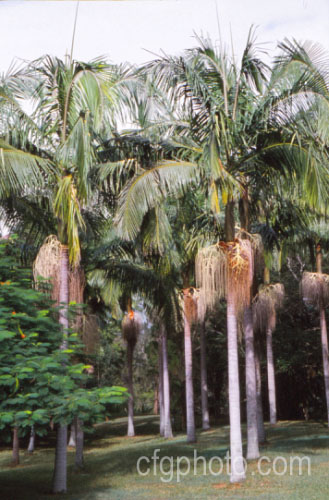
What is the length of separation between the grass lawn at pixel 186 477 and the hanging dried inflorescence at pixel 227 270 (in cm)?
340

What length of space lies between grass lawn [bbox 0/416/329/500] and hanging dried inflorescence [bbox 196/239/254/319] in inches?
134

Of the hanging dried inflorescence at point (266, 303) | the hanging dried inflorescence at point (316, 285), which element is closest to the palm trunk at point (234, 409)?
the hanging dried inflorescence at point (266, 303)

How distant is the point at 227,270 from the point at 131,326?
15397 mm

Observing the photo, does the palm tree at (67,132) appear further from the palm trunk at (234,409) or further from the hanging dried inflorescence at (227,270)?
the palm trunk at (234,409)

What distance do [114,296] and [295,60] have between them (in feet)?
29.1

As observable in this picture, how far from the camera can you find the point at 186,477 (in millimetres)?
12195

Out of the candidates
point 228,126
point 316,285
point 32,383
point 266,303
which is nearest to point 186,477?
point 32,383

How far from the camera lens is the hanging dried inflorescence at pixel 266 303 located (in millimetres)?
18859

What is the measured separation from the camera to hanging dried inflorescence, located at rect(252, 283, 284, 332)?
18.9 meters

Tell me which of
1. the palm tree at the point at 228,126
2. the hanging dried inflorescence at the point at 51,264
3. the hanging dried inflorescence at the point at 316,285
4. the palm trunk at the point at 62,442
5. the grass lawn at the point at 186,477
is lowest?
the grass lawn at the point at 186,477

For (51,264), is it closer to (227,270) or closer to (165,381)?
(227,270)

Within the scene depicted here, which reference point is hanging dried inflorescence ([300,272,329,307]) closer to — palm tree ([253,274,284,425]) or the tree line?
palm tree ([253,274,284,425])

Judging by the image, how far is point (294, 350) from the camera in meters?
27.9

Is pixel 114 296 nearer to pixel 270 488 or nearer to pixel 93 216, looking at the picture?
pixel 93 216
